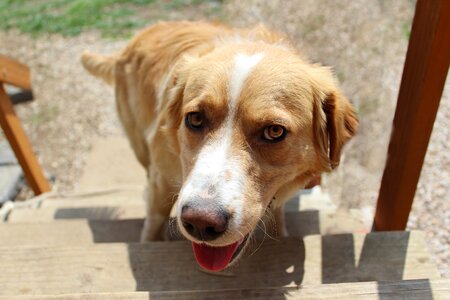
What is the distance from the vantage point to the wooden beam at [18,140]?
3.79 meters

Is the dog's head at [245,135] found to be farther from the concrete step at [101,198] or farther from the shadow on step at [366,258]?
the concrete step at [101,198]

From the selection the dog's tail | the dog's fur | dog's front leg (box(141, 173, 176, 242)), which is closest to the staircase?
the dog's fur

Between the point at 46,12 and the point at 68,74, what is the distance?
1.89 m

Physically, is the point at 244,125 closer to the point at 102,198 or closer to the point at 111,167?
the point at 102,198

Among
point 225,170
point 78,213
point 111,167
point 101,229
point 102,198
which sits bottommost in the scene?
point 111,167

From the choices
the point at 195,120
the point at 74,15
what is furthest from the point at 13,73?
the point at 74,15

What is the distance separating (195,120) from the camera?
2432 mm

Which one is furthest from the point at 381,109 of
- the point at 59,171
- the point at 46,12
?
the point at 46,12

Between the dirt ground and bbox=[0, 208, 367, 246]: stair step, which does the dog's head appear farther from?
the dirt ground

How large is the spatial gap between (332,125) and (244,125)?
0.56m

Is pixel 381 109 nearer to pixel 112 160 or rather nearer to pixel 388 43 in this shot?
pixel 388 43

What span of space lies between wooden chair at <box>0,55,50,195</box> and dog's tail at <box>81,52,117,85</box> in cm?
53

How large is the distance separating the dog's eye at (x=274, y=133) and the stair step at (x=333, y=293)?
71 cm

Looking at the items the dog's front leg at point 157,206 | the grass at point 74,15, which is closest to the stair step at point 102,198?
the dog's front leg at point 157,206
